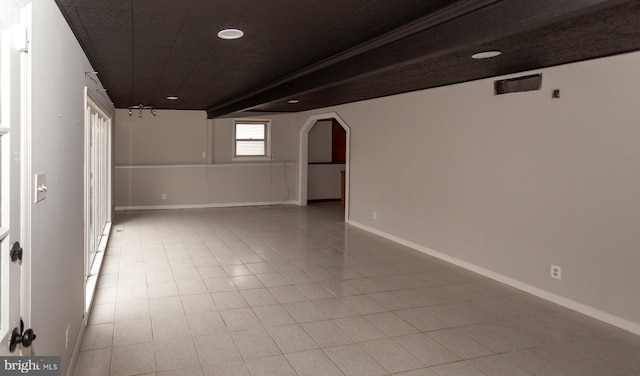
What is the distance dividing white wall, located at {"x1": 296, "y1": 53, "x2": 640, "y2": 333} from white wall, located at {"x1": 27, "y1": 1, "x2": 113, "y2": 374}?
383 cm

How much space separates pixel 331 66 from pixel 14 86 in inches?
110

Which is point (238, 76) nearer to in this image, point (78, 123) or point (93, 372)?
point (78, 123)

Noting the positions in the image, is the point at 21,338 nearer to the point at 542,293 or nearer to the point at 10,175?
the point at 10,175

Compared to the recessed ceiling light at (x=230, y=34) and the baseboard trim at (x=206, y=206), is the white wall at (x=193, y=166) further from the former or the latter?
the recessed ceiling light at (x=230, y=34)

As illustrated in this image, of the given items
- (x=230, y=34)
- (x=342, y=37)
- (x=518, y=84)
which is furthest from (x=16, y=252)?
(x=518, y=84)

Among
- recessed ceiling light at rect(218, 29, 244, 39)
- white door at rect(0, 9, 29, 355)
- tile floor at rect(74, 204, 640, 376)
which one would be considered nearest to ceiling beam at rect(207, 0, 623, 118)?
recessed ceiling light at rect(218, 29, 244, 39)

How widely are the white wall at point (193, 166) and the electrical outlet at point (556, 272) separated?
704cm

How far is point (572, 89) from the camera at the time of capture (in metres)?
4.00

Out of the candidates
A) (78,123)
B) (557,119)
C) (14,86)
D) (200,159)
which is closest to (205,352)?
(78,123)

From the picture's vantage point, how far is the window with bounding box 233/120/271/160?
1037 centimetres

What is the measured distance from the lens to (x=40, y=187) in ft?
6.39

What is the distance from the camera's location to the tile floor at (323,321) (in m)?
2.94

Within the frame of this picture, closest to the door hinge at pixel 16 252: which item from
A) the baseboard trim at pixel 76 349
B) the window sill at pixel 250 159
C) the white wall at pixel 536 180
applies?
the baseboard trim at pixel 76 349

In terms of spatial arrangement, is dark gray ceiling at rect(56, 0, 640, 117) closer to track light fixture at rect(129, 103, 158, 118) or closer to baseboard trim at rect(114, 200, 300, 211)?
track light fixture at rect(129, 103, 158, 118)
